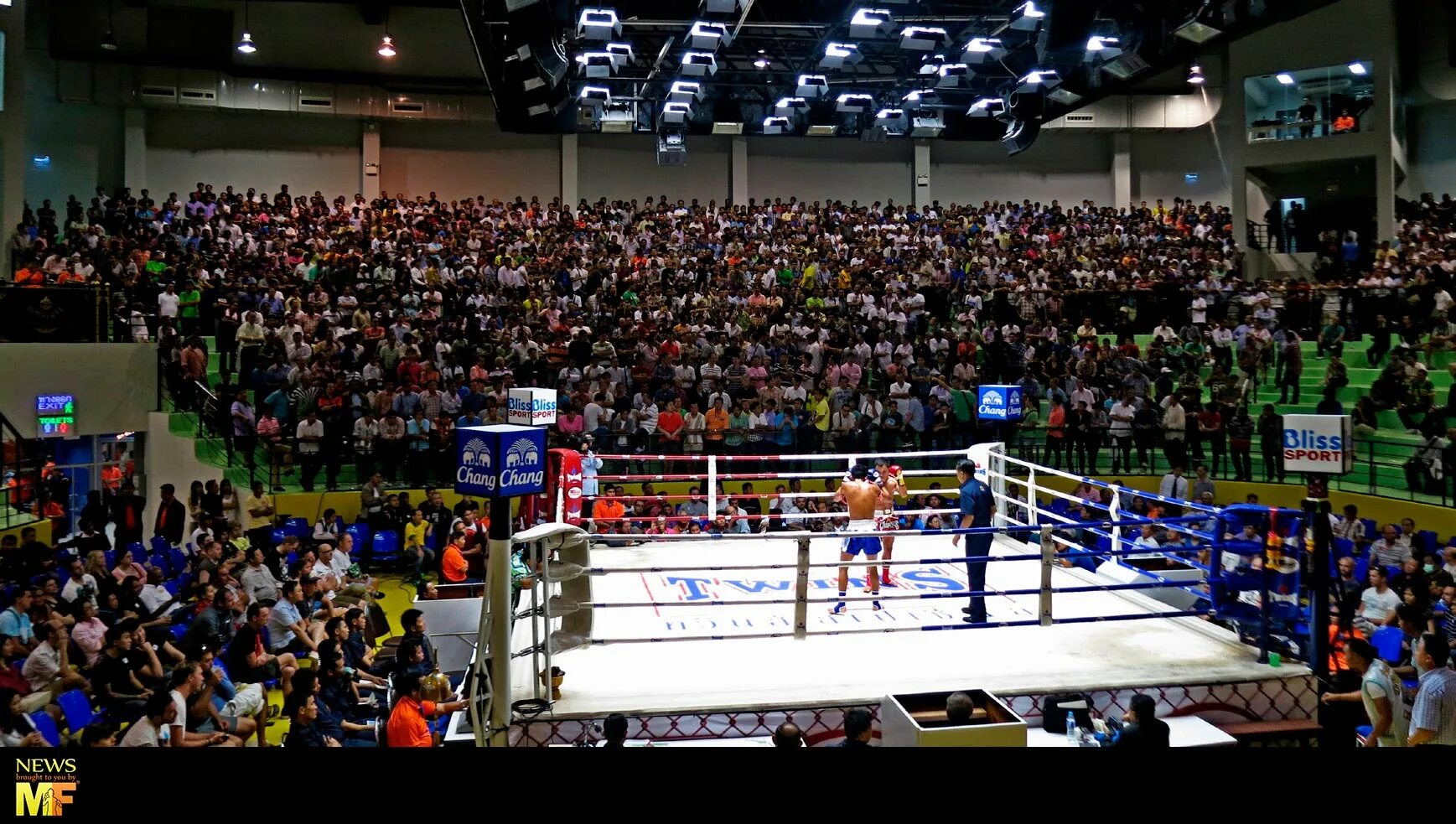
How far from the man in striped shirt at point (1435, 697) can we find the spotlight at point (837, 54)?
1335 cm

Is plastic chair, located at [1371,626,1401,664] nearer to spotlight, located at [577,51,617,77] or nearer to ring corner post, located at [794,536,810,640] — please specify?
ring corner post, located at [794,536,810,640]

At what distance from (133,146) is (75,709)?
21.9 m

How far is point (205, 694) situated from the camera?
681 centimetres

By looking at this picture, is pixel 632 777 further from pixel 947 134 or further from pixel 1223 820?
pixel 947 134

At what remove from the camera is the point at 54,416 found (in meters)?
15.4

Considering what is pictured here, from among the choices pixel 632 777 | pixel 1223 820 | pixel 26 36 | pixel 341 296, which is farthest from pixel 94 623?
pixel 26 36

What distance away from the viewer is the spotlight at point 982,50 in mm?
15852

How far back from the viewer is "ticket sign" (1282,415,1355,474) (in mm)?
6617

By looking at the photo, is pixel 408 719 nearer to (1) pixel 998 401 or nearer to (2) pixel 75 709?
(2) pixel 75 709

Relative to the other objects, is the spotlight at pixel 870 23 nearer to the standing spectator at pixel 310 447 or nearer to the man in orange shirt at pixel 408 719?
the standing spectator at pixel 310 447

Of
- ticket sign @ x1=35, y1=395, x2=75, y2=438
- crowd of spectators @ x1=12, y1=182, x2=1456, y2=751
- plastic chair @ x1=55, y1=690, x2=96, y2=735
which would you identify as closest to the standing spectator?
crowd of spectators @ x1=12, y1=182, x2=1456, y2=751

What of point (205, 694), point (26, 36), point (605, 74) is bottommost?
point (205, 694)

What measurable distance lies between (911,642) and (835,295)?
1438 centimetres

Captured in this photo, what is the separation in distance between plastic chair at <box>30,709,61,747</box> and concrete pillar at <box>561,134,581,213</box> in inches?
892
